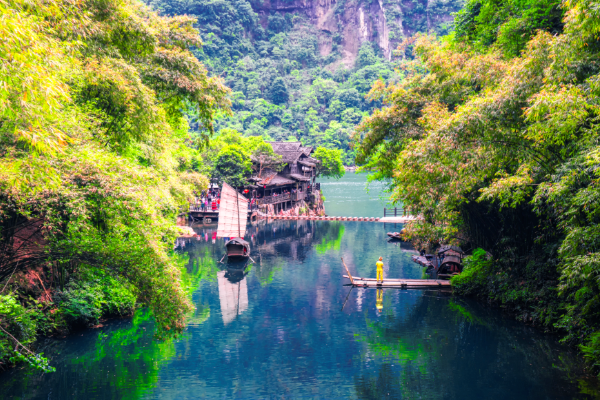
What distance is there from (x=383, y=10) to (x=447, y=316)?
11626 centimetres

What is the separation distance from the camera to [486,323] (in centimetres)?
1433

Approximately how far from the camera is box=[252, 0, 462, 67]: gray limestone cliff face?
115625 mm

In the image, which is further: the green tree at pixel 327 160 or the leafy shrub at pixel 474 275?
the green tree at pixel 327 160

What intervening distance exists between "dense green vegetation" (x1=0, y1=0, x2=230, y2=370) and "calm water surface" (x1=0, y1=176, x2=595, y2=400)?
1.34m

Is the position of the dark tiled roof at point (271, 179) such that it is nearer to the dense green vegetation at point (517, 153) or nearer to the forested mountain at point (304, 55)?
the dense green vegetation at point (517, 153)

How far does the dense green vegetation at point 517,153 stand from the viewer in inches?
356

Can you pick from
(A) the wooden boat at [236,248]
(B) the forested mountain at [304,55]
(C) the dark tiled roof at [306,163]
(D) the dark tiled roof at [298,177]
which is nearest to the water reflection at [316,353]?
(A) the wooden boat at [236,248]

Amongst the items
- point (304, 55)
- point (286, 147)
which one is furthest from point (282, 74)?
point (286, 147)

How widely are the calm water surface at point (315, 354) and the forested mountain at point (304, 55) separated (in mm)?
59457

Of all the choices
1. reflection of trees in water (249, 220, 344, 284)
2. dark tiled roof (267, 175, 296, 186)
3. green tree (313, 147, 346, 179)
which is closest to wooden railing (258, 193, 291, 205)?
dark tiled roof (267, 175, 296, 186)

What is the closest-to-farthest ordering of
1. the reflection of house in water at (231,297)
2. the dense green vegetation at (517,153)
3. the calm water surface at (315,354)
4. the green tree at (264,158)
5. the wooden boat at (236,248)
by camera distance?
the dense green vegetation at (517,153) < the calm water surface at (315,354) < the reflection of house in water at (231,297) < the wooden boat at (236,248) < the green tree at (264,158)

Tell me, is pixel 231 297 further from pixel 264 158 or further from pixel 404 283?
pixel 264 158

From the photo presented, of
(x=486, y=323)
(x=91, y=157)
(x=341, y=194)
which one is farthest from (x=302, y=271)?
(x=341, y=194)

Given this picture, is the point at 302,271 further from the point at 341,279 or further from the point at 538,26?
the point at 538,26
